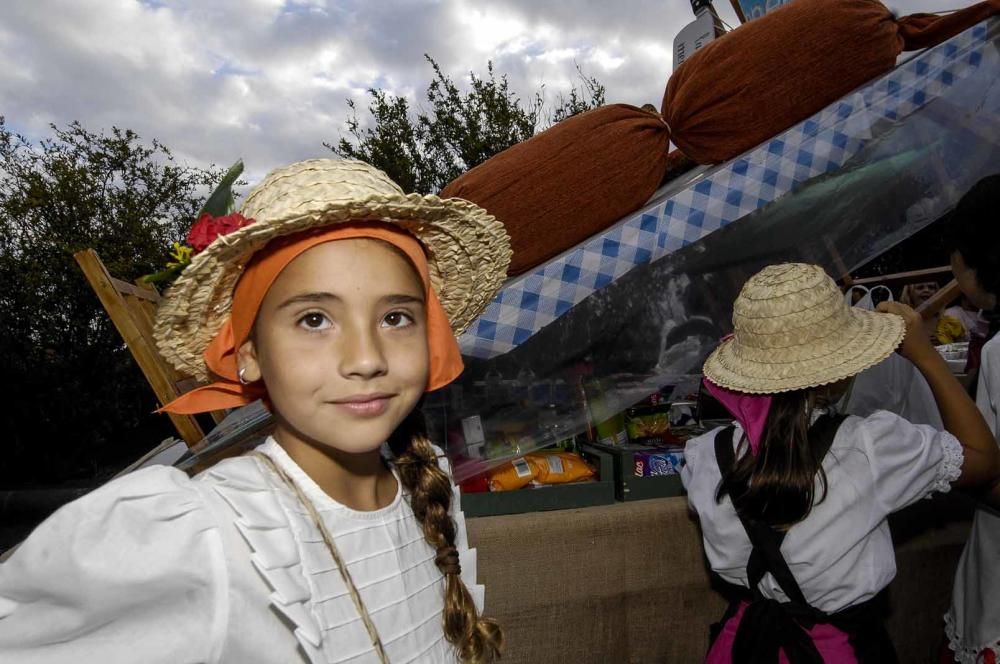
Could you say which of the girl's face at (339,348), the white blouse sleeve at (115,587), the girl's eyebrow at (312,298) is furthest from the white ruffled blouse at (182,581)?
the girl's eyebrow at (312,298)

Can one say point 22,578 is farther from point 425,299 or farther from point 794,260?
point 794,260

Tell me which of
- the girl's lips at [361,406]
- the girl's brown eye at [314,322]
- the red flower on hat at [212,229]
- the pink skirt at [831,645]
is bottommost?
the pink skirt at [831,645]

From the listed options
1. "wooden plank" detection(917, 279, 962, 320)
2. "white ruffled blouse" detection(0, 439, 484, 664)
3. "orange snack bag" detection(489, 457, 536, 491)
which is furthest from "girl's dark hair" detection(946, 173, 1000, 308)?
"white ruffled blouse" detection(0, 439, 484, 664)

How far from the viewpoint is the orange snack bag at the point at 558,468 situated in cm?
235

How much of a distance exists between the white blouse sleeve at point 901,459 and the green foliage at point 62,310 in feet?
22.3

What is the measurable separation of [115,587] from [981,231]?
2425 millimetres

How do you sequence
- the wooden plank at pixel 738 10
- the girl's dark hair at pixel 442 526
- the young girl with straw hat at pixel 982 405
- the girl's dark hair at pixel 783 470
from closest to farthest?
the girl's dark hair at pixel 442 526 < the girl's dark hair at pixel 783 470 < the young girl with straw hat at pixel 982 405 < the wooden plank at pixel 738 10

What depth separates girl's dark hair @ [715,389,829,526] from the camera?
5.33 feet

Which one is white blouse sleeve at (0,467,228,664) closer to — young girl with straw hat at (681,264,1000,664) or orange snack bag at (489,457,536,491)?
young girl with straw hat at (681,264,1000,664)

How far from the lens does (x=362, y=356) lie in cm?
104

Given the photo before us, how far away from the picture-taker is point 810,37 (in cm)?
206

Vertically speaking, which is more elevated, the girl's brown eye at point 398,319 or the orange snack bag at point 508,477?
the girl's brown eye at point 398,319

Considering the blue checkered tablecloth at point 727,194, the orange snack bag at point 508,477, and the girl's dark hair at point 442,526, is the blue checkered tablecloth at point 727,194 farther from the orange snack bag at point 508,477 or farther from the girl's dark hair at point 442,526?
the girl's dark hair at point 442,526

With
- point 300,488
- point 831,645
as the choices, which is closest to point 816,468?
point 831,645
